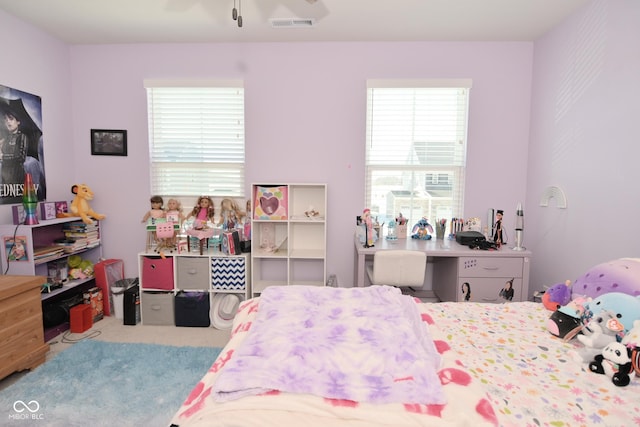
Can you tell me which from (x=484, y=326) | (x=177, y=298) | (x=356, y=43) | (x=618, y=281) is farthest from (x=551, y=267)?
(x=177, y=298)

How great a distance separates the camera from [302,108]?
3236 millimetres

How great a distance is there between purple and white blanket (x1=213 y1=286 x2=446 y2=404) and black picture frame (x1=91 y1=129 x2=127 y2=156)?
258cm

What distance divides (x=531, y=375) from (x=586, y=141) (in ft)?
6.46

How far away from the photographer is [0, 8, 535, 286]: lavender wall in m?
3.15

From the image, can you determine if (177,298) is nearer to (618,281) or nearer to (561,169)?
(618,281)

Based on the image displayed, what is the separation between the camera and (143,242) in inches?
136

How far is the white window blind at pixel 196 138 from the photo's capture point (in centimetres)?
328

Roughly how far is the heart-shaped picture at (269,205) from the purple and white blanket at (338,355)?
145 cm

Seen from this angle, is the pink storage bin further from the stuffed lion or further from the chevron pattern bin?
the stuffed lion

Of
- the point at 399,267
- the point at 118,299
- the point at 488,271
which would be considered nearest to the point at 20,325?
the point at 118,299

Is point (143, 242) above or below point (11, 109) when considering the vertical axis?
below

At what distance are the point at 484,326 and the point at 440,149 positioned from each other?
6.43ft

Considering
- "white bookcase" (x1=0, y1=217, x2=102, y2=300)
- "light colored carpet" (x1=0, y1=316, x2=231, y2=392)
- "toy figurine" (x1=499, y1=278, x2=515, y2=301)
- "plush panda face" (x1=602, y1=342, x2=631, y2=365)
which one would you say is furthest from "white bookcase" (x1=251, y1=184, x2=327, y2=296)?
"plush panda face" (x1=602, y1=342, x2=631, y2=365)

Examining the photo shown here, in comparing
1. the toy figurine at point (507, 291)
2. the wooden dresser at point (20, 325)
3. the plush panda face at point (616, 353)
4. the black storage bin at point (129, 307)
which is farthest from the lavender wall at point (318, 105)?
the plush panda face at point (616, 353)
